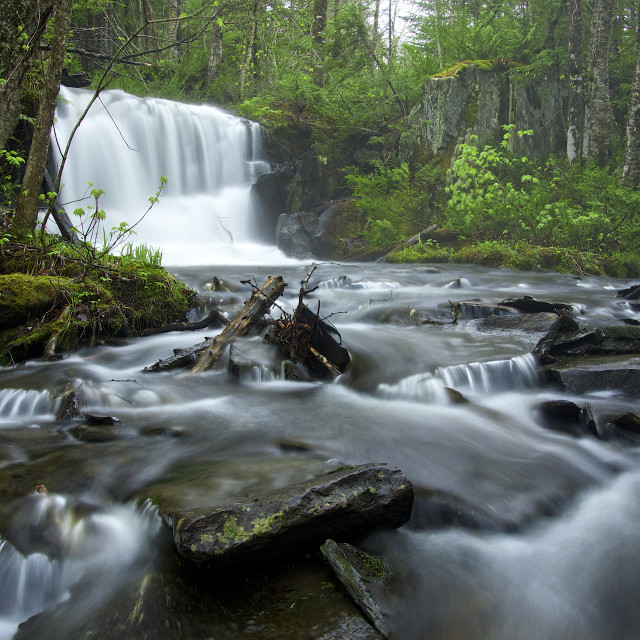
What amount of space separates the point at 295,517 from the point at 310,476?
62cm

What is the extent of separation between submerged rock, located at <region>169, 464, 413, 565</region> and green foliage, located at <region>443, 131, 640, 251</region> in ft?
31.4

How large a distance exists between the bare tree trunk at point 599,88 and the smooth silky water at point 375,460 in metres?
7.98

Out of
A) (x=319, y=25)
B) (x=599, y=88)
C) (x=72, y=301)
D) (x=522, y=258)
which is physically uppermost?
(x=319, y=25)

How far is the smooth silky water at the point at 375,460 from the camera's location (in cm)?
217

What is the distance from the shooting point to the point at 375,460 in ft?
11.0

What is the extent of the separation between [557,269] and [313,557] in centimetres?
1033

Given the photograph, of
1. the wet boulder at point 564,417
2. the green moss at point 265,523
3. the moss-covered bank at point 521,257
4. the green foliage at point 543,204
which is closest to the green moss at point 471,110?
the green foliage at point 543,204

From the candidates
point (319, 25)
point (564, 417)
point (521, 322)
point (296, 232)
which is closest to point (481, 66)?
point (319, 25)

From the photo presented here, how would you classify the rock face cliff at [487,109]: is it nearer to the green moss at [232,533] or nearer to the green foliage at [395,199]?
the green foliage at [395,199]

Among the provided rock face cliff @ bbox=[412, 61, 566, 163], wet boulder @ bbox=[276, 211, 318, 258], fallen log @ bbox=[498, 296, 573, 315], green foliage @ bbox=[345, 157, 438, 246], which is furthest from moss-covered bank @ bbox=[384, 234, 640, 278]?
fallen log @ bbox=[498, 296, 573, 315]

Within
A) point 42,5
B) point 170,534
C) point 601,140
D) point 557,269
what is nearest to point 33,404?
point 170,534

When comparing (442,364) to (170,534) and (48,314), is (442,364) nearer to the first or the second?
(170,534)

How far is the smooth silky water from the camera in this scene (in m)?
2.17

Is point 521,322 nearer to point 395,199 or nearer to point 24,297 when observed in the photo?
point 24,297
